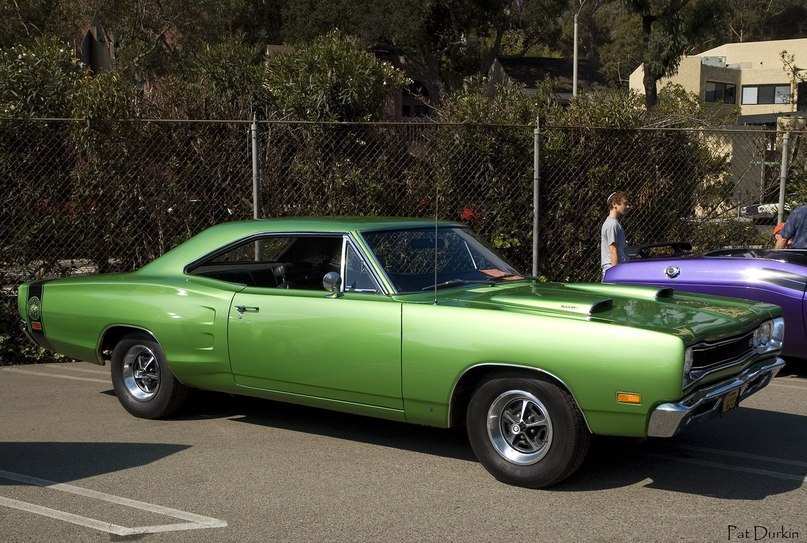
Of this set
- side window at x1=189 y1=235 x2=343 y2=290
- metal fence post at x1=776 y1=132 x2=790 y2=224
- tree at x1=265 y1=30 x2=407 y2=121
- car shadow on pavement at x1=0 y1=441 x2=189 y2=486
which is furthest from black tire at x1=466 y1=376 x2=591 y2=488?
metal fence post at x1=776 y1=132 x2=790 y2=224

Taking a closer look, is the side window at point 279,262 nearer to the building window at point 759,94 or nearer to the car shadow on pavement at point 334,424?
the car shadow on pavement at point 334,424

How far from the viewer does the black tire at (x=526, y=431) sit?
495 cm

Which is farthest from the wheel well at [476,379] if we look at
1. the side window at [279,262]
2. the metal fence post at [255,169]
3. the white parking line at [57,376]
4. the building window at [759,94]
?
the building window at [759,94]

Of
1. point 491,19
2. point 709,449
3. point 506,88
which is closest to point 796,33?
point 491,19

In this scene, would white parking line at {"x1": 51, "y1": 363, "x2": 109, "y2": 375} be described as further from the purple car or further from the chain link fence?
the purple car

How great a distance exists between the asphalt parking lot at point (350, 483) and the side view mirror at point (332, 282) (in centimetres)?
105

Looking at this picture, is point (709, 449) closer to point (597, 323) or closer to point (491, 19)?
point (597, 323)

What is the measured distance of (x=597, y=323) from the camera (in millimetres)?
4930

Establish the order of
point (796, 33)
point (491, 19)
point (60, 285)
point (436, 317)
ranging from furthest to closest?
point (796, 33) → point (491, 19) → point (60, 285) → point (436, 317)

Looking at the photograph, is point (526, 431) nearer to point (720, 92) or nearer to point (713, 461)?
point (713, 461)

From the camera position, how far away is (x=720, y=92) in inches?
1999

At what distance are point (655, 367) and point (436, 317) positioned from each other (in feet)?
4.27

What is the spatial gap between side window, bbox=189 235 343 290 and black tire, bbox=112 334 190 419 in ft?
2.27

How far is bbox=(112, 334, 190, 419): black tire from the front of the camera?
6609 millimetres
